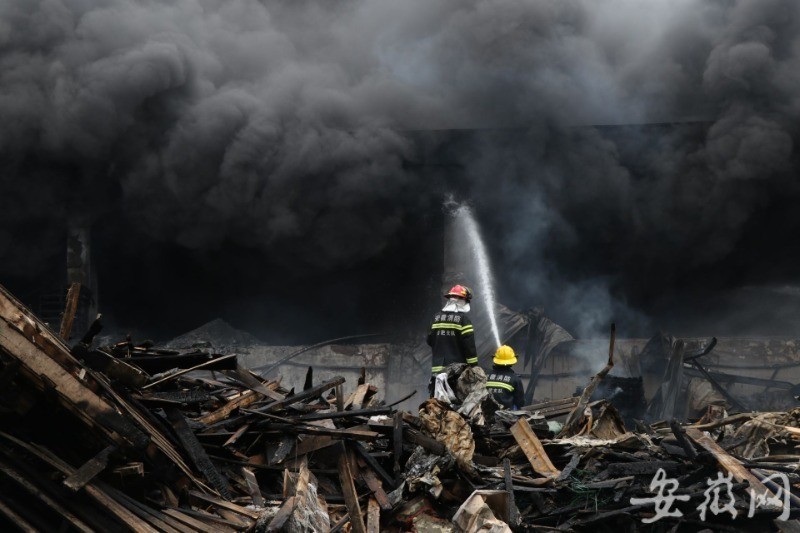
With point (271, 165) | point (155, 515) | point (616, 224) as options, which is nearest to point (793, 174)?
point (616, 224)

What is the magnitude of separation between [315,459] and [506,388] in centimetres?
298

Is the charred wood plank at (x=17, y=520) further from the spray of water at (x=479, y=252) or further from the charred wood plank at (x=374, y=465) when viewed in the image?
the spray of water at (x=479, y=252)

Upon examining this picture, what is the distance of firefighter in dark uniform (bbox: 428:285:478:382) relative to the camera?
779 cm

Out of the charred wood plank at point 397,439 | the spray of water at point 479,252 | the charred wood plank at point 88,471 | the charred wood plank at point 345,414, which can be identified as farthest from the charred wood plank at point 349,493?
the spray of water at point 479,252

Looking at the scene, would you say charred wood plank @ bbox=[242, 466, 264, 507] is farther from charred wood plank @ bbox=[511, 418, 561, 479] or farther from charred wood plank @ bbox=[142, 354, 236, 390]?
charred wood plank @ bbox=[511, 418, 561, 479]

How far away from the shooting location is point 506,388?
755 centimetres

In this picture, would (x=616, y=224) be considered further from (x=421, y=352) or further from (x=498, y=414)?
(x=498, y=414)

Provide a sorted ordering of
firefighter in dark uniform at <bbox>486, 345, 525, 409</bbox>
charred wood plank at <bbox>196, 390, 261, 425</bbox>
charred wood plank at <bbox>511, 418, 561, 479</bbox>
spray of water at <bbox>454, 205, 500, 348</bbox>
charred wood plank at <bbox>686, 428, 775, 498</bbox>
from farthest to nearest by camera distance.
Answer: spray of water at <bbox>454, 205, 500, 348</bbox> < firefighter in dark uniform at <bbox>486, 345, 525, 409</bbox> < charred wood plank at <bbox>511, 418, 561, 479</bbox> < charred wood plank at <bbox>196, 390, 261, 425</bbox> < charred wood plank at <bbox>686, 428, 775, 498</bbox>

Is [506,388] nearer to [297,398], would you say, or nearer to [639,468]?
[639,468]

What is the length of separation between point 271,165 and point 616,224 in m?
6.95

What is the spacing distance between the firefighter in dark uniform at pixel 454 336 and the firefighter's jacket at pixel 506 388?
0.33 meters

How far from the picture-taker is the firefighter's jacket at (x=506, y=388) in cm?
758

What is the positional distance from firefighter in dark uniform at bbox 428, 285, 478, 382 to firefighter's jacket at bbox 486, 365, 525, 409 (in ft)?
1.10

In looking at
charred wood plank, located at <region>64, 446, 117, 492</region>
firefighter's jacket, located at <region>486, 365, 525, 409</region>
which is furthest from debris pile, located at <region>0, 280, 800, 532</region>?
firefighter's jacket, located at <region>486, 365, 525, 409</region>
